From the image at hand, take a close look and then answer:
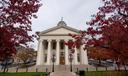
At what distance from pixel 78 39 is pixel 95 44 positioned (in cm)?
159

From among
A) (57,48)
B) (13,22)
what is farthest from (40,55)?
(13,22)

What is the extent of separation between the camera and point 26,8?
984 cm

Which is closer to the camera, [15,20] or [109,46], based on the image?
[15,20]

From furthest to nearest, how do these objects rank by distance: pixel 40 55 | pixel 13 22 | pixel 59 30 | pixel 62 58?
pixel 59 30 < pixel 62 58 < pixel 40 55 < pixel 13 22

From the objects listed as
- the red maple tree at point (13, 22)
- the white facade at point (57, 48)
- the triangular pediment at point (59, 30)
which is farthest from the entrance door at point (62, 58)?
the red maple tree at point (13, 22)

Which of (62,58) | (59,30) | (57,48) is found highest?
(59,30)

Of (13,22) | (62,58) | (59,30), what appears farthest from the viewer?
(59,30)

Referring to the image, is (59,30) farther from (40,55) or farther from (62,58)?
(40,55)

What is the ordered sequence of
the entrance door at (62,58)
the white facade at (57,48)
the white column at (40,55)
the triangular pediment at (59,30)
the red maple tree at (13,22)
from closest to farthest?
1. the red maple tree at (13,22)
2. the white column at (40,55)
3. the white facade at (57,48)
4. the entrance door at (62,58)
5. the triangular pediment at (59,30)

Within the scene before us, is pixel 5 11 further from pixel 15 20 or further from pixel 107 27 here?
pixel 107 27

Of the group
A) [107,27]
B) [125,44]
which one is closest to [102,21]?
[107,27]

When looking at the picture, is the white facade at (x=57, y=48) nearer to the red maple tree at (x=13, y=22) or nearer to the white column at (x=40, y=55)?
the white column at (x=40, y=55)

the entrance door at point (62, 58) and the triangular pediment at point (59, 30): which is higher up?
the triangular pediment at point (59, 30)

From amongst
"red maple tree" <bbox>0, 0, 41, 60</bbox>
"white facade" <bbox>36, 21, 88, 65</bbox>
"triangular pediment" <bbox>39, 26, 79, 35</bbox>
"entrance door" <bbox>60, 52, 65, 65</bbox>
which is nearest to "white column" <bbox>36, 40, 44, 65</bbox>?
"white facade" <bbox>36, 21, 88, 65</bbox>
